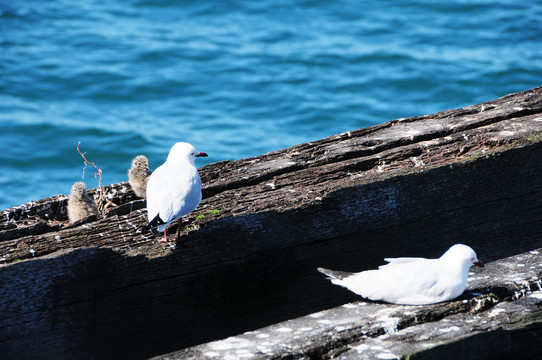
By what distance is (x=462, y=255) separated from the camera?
251 centimetres

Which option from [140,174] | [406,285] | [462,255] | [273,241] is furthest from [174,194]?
[140,174]

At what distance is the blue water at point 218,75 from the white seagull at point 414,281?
758 cm

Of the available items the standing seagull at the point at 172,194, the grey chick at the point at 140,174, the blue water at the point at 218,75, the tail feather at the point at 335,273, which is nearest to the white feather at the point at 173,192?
the standing seagull at the point at 172,194

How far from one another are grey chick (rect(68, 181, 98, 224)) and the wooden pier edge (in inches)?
7.2

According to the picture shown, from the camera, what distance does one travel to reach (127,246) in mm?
2428

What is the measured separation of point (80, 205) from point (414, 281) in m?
1.79

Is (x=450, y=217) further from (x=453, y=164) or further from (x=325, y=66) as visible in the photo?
(x=325, y=66)

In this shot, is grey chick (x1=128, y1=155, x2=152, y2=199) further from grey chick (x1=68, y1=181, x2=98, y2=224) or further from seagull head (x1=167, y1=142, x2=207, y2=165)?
seagull head (x1=167, y1=142, x2=207, y2=165)

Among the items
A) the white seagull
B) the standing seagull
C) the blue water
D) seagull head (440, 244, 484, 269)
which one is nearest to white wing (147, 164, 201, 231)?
the standing seagull

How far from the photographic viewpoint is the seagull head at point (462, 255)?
2497mm

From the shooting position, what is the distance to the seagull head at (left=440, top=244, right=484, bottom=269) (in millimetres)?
2497

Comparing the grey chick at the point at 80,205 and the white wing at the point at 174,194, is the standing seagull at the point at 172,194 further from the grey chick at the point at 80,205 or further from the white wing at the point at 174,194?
the grey chick at the point at 80,205

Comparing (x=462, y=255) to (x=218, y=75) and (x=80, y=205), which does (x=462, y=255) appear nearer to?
(x=80, y=205)

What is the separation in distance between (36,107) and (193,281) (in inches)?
376
